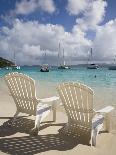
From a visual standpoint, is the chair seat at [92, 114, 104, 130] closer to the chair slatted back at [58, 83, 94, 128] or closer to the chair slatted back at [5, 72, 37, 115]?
Result: the chair slatted back at [58, 83, 94, 128]

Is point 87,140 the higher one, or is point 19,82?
point 19,82

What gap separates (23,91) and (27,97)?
0.18 meters

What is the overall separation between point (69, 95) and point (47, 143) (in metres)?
1.13

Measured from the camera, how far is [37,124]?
649 cm

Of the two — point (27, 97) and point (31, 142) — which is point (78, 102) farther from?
point (27, 97)

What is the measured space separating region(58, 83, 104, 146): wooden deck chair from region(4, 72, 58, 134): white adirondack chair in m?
0.69

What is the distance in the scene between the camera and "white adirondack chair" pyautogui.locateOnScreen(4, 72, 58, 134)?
6.64m

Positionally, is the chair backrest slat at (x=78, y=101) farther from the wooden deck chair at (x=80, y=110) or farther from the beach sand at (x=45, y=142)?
the beach sand at (x=45, y=142)

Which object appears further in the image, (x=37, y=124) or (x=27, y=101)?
(x=27, y=101)

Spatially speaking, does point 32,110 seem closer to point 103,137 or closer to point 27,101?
point 27,101

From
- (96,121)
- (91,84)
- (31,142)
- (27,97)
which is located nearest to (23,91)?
(27,97)

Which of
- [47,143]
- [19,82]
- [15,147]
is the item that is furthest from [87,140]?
[19,82]

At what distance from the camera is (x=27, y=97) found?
6.88 m

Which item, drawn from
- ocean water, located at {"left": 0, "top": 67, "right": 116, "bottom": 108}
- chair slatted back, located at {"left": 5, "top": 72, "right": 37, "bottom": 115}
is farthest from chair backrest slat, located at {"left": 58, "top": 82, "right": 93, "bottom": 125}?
ocean water, located at {"left": 0, "top": 67, "right": 116, "bottom": 108}
